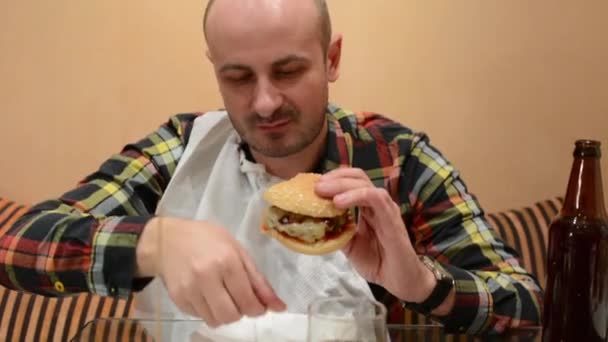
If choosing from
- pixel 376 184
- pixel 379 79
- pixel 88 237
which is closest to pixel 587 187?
pixel 376 184

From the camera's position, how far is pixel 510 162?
1.86 meters

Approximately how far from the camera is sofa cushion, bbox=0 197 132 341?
155cm

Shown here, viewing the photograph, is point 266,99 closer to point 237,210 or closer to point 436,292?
point 237,210

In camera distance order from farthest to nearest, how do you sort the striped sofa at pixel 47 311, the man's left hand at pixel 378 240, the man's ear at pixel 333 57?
1. the striped sofa at pixel 47 311
2. the man's ear at pixel 333 57
3. the man's left hand at pixel 378 240

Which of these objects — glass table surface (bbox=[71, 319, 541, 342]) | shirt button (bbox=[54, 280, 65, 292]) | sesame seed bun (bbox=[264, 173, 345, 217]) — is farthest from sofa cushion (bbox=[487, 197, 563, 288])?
shirt button (bbox=[54, 280, 65, 292])

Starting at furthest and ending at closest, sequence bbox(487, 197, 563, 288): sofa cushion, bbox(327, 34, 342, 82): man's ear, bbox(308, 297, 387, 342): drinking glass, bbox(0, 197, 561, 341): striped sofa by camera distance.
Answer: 1. bbox(487, 197, 563, 288): sofa cushion
2. bbox(0, 197, 561, 341): striped sofa
3. bbox(327, 34, 342, 82): man's ear
4. bbox(308, 297, 387, 342): drinking glass

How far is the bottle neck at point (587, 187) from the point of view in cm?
84

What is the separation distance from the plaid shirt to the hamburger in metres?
0.22

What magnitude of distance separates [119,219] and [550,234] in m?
0.68

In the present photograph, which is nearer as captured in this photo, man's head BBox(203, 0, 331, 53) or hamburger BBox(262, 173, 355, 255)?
hamburger BBox(262, 173, 355, 255)

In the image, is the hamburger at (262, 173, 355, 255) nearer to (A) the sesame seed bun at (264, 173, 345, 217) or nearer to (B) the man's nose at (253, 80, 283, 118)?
(A) the sesame seed bun at (264, 173, 345, 217)

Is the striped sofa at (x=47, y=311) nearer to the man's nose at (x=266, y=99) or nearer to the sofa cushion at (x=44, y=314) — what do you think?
the sofa cushion at (x=44, y=314)

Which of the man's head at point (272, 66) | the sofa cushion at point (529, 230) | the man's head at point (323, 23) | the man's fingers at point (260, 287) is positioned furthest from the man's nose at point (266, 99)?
the sofa cushion at point (529, 230)

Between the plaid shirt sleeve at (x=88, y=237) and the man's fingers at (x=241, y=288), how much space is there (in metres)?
0.22
